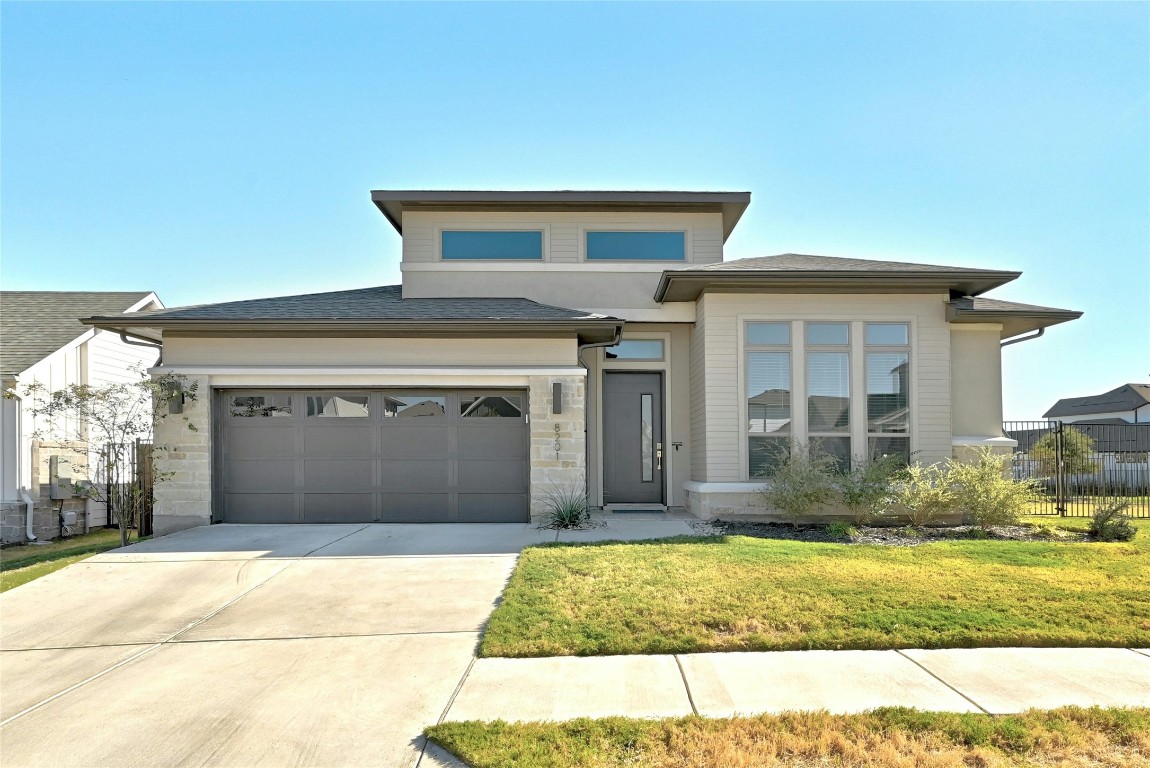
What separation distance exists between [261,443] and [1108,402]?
3527cm

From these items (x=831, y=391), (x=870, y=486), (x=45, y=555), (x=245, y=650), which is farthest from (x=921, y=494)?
(x=45, y=555)

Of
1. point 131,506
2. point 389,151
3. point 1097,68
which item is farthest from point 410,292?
point 1097,68

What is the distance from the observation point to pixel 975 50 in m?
10.2

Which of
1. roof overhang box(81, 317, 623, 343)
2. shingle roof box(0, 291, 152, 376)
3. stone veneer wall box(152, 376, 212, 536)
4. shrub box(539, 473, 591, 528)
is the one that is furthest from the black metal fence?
shingle roof box(0, 291, 152, 376)

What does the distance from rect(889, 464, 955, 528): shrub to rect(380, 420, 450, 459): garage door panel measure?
6.67 m

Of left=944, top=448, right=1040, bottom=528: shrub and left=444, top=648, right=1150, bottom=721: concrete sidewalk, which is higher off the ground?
left=944, top=448, right=1040, bottom=528: shrub

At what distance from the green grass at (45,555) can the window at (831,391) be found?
9174mm

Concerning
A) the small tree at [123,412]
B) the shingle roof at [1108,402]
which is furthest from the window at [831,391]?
the shingle roof at [1108,402]

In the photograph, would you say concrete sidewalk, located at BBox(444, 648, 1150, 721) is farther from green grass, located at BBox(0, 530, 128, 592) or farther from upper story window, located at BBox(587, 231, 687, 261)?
upper story window, located at BBox(587, 231, 687, 261)

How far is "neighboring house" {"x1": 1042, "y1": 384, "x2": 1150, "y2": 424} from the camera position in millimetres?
28625

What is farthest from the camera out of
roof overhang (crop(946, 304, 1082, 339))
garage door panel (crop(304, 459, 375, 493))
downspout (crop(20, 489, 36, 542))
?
downspout (crop(20, 489, 36, 542))

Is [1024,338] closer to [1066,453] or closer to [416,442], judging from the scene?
[1066,453]

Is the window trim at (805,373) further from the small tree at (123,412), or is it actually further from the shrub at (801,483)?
the small tree at (123,412)

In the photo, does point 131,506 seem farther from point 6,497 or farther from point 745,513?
point 745,513
